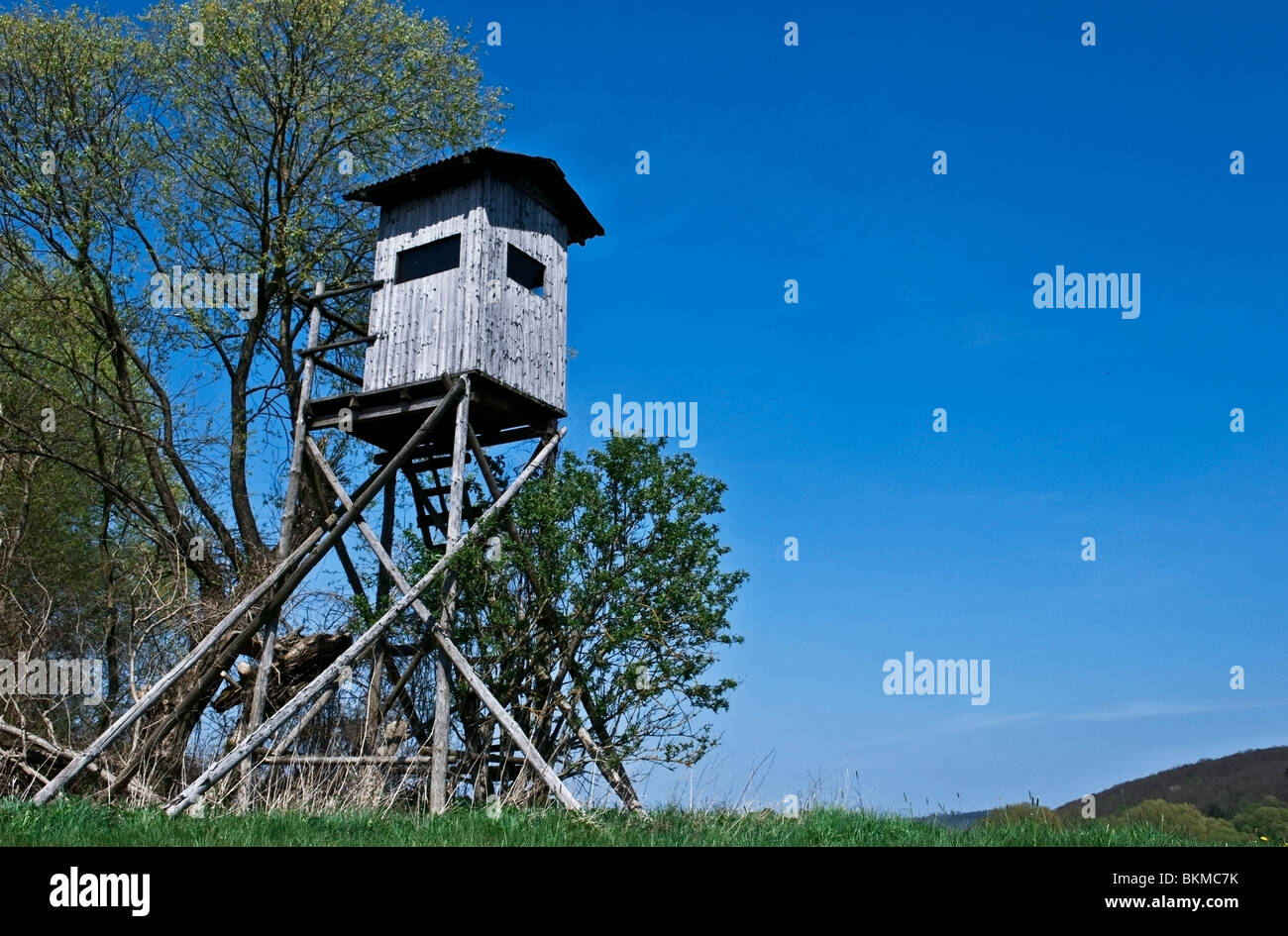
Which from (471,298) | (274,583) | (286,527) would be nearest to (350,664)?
(274,583)

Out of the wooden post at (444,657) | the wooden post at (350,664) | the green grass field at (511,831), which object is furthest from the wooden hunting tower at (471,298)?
the green grass field at (511,831)

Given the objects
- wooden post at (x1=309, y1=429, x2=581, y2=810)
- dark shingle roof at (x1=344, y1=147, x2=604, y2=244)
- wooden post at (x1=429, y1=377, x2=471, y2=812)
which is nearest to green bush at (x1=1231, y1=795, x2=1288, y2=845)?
wooden post at (x1=309, y1=429, x2=581, y2=810)

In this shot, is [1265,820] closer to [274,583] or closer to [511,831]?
[511,831]

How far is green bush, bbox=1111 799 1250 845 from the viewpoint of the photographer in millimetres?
10250

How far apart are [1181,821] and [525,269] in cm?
1161

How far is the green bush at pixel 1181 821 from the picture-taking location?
10.2 metres

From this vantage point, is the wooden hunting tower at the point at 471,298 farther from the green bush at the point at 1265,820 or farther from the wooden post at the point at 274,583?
the green bush at the point at 1265,820

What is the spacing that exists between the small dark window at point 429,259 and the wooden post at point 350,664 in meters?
3.78

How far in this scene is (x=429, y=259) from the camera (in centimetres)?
1625
